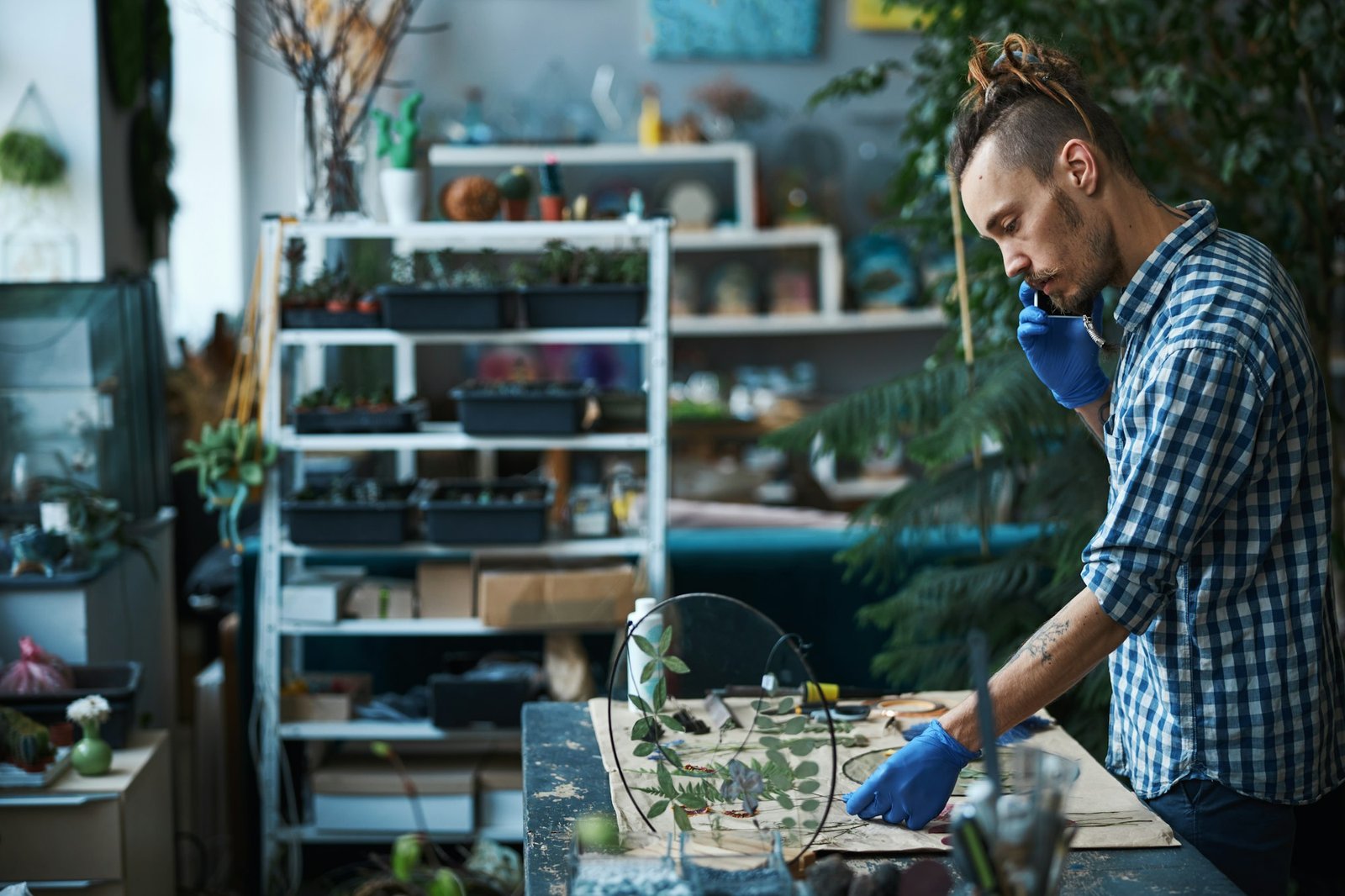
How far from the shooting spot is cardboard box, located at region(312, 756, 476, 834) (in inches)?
111

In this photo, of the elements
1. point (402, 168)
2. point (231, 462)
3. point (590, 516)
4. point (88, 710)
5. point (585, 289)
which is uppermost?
point (402, 168)

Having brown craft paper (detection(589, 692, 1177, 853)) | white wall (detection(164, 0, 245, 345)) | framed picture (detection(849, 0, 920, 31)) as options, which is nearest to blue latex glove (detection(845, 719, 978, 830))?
brown craft paper (detection(589, 692, 1177, 853))

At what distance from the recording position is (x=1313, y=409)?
1.31m

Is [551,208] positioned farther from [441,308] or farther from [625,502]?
[625,502]

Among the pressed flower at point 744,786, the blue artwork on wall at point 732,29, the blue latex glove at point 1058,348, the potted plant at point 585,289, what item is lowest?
the pressed flower at point 744,786

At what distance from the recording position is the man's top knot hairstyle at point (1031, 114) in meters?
1.35

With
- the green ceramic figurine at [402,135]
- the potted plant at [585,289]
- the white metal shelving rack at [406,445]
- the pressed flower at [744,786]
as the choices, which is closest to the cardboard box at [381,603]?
the white metal shelving rack at [406,445]

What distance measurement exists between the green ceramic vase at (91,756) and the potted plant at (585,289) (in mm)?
1149

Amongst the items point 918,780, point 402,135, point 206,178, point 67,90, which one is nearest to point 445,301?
point 402,135

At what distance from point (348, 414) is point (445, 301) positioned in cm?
31

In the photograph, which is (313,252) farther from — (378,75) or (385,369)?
(378,75)

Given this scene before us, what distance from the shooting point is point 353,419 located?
108 inches

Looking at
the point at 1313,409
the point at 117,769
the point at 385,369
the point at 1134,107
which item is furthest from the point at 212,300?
the point at 1313,409

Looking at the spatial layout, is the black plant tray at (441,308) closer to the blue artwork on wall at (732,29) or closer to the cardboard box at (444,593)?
the cardboard box at (444,593)
